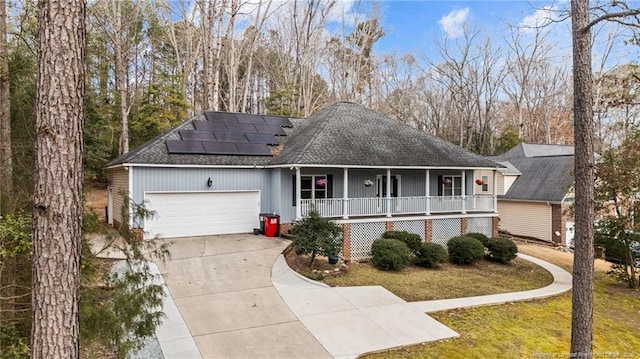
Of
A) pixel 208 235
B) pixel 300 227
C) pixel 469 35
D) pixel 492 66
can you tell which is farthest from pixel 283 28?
pixel 300 227

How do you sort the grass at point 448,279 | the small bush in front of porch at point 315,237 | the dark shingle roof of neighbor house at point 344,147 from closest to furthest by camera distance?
1. the grass at point 448,279
2. the small bush in front of porch at point 315,237
3. the dark shingle roof of neighbor house at point 344,147

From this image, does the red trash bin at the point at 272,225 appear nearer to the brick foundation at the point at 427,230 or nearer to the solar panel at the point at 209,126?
the solar panel at the point at 209,126

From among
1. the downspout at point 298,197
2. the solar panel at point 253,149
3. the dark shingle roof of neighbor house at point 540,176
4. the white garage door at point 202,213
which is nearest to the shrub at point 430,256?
the downspout at point 298,197

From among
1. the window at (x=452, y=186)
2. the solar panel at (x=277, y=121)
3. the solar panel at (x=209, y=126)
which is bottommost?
the window at (x=452, y=186)

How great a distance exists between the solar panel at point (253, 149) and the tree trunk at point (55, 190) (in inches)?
495

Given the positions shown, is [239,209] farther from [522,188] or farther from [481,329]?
[522,188]

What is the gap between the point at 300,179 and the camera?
1474 centimetres

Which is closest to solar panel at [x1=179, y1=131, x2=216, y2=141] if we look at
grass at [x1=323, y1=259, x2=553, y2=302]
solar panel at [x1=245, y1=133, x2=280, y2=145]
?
solar panel at [x1=245, y1=133, x2=280, y2=145]

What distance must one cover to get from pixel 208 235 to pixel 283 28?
78.7 ft

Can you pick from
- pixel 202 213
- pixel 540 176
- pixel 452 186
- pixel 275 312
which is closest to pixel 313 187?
pixel 202 213

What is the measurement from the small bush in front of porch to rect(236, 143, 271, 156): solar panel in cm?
536

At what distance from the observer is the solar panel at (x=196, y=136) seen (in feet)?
50.4

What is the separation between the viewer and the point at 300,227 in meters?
11.5

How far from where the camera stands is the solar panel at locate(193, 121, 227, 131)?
642 inches
